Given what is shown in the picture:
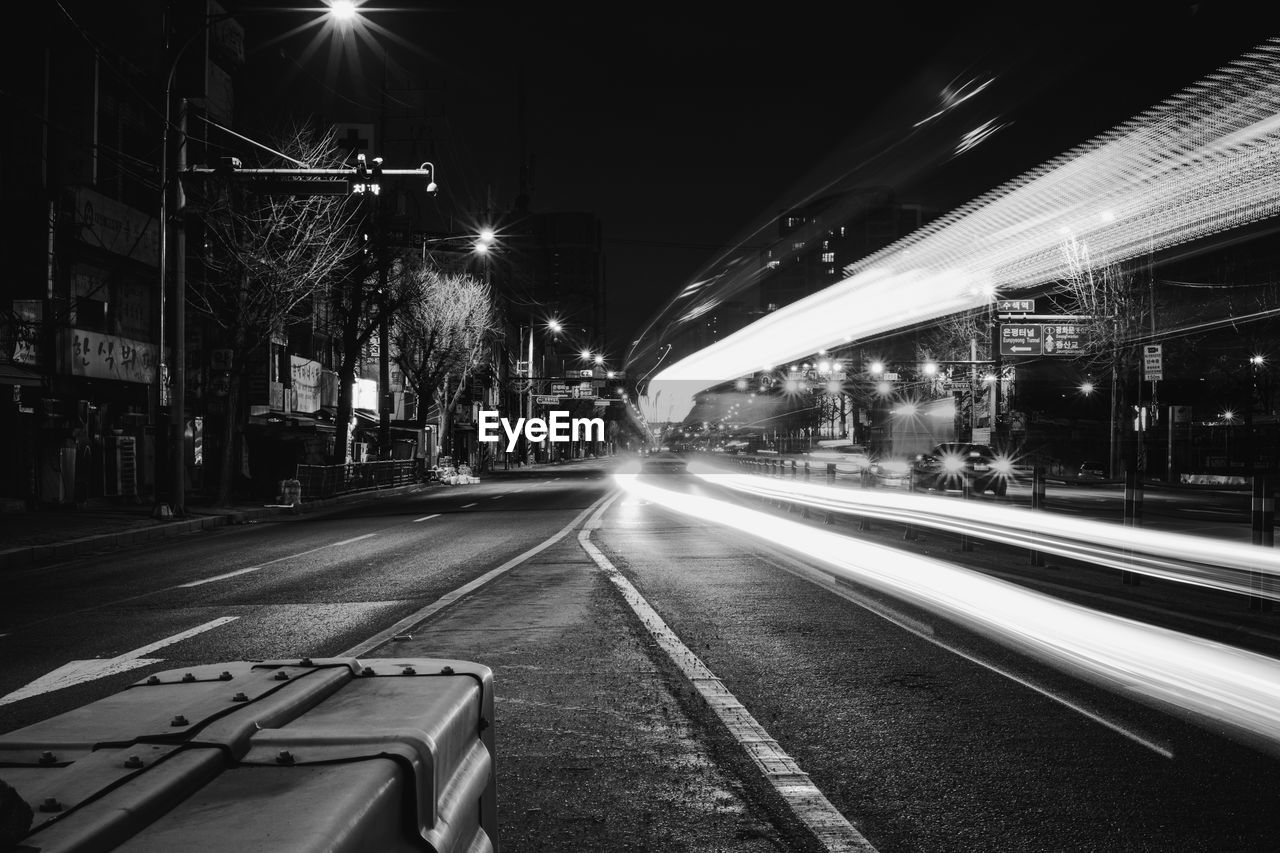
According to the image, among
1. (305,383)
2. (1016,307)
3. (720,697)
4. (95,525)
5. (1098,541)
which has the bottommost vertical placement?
(95,525)

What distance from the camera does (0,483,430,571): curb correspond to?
1523 cm

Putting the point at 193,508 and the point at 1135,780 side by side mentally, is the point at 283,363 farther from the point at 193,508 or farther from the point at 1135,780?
the point at 1135,780

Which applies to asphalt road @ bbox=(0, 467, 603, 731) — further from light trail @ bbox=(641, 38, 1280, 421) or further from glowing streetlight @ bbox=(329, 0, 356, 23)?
light trail @ bbox=(641, 38, 1280, 421)

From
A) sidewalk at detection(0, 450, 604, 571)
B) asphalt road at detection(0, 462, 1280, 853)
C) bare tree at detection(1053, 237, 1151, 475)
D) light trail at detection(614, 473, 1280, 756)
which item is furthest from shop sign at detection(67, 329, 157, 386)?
bare tree at detection(1053, 237, 1151, 475)

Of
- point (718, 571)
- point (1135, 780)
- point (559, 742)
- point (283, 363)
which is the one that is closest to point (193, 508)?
point (283, 363)

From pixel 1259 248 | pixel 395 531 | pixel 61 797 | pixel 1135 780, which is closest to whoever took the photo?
pixel 61 797

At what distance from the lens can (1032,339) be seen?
41969mm

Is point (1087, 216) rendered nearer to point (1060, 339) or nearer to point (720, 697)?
point (1060, 339)

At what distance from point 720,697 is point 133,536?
16.6 metres

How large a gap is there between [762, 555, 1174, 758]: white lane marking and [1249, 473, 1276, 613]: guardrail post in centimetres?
395

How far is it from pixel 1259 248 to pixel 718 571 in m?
50.4

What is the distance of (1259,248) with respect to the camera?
49.9 metres

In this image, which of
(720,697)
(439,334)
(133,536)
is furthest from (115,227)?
(720,697)

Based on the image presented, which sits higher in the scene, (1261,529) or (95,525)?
(1261,529)
